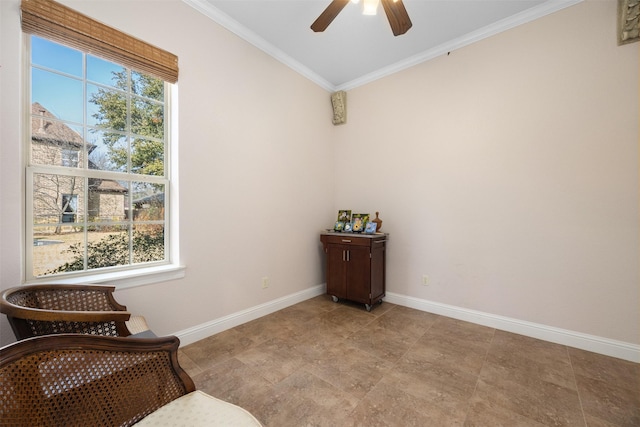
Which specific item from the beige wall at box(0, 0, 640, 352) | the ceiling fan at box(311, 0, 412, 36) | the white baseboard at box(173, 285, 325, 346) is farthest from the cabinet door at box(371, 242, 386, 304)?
the ceiling fan at box(311, 0, 412, 36)

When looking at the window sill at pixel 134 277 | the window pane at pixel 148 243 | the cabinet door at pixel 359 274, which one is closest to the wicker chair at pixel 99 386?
the window sill at pixel 134 277

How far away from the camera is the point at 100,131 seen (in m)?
1.93

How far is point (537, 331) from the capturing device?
2.41 meters

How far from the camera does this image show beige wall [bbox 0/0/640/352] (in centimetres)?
209

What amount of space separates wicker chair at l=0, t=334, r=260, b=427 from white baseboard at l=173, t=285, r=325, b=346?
1382 mm

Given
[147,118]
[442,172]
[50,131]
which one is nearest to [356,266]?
[442,172]

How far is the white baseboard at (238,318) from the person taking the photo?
2287mm

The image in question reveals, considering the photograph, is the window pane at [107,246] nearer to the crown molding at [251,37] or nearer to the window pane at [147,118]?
the window pane at [147,118]

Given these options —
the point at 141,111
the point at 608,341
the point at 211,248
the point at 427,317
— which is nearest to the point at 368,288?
the point at 427,317

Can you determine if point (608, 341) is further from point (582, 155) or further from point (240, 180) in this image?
point (240, 180)

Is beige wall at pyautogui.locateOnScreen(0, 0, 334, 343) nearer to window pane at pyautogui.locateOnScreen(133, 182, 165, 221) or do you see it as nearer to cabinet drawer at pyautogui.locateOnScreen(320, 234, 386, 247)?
window pane at pyautogui.locateOnScreen(133, 182, 165, 221)

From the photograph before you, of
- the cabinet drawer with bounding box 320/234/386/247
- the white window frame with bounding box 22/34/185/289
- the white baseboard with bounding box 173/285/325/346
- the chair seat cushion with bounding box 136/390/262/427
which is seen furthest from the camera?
the cabinet drawer with bounding box 320/234/386/247

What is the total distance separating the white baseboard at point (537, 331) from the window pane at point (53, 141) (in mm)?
3491

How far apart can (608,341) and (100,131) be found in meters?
4.41
